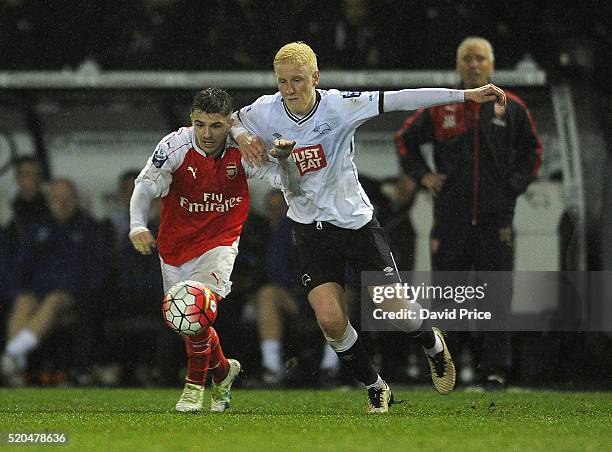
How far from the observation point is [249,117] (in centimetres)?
759

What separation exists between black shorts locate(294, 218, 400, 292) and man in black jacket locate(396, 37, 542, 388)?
1.84 meters

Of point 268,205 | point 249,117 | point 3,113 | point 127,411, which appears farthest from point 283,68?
point 3,113

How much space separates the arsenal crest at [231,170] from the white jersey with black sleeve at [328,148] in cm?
31

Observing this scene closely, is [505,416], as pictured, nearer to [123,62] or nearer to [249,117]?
[249,117]

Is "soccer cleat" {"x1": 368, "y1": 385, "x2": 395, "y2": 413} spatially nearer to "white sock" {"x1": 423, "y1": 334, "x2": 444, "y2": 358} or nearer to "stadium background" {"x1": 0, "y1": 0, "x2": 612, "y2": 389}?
"white sock" {"x1": 423, "y1": 334, "x2": 444, "y2": 358}

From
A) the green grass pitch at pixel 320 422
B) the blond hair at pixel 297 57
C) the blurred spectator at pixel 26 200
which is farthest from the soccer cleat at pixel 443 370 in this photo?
the blurred spectator at pixel 26 200

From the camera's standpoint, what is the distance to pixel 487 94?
7.08 meters

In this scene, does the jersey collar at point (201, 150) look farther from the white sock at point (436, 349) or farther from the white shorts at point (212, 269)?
the white sock at point (436, 349)

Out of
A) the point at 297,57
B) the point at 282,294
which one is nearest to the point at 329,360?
the point at 282,294

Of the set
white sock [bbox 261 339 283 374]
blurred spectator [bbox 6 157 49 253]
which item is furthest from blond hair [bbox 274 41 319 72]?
blurred spectator [bbox 6 157 49 253]

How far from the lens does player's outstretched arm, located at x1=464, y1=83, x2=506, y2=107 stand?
7.04m

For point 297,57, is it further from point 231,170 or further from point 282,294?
point 282,294

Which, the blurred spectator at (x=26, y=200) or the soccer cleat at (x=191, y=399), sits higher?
the blurred spectator at (x=26, y=200)

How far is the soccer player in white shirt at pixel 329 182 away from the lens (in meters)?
7.28
